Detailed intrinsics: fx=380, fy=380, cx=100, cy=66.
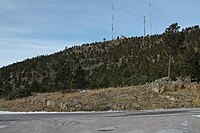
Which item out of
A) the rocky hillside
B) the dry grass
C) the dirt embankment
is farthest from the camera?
the rocky hillside

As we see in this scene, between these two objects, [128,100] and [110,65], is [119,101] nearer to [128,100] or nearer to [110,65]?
[128,100]

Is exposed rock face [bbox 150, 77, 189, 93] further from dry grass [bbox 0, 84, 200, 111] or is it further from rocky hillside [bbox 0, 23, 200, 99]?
rocky hillside [bbox 0, 23, 200, 99]

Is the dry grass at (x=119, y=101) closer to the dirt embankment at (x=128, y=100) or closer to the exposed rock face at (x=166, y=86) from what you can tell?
the dirt embankment at (x=128, y=100)

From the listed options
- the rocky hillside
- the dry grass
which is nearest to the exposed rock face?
the dry grass

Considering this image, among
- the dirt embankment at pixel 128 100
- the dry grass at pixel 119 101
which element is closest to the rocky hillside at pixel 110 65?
the dirt embankment at pixel 128 100

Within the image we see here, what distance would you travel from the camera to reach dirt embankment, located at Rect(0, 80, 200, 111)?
31.2 m

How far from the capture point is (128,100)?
3300 cm

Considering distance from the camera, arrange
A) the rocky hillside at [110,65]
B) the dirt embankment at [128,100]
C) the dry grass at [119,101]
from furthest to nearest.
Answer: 1. the rocky hillside at [110,65]
2. the dirt embankment at [128,100]
3. the dry grass at [119,101]

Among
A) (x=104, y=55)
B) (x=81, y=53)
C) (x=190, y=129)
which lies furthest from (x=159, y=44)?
(x=190, y=129)

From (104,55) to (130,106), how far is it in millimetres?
59422

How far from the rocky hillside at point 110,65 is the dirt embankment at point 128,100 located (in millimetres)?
8012

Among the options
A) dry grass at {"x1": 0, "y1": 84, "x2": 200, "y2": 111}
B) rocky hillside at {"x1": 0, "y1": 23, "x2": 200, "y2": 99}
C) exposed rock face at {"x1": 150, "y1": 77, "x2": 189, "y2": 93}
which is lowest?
dry grass at {"x1": 0, "y1": 84, "x2": 200, "y2": 111}

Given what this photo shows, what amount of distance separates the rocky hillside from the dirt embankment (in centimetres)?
801

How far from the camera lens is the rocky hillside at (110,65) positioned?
155ft
